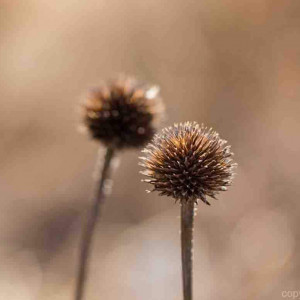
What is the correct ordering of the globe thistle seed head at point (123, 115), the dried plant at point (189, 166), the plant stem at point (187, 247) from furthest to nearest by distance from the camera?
the globe thistle seed head at point (123, 115) → the dried plant at point (189, 166) → the plant stem at point (187, 247)

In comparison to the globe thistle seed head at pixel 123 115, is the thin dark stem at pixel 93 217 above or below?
below

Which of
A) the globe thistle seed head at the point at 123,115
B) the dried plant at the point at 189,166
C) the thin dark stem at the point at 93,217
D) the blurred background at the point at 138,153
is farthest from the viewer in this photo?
the blurred background at the point at 138,153

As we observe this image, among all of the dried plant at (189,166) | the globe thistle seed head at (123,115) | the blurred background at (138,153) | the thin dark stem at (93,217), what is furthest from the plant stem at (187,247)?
the blurred background at (138,153)

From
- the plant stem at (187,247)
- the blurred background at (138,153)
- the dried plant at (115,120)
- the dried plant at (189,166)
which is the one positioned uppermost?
the blurred background at (138,153)

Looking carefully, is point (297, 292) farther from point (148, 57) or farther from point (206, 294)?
point (148, 57)

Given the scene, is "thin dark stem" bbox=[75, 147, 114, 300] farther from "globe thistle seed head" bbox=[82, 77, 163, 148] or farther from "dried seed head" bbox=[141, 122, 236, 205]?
"dried seed head" bbox=[141, 122, 236, 205]

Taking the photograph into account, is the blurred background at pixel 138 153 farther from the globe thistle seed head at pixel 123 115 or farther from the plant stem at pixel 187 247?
the plant stem at pixel 187 247

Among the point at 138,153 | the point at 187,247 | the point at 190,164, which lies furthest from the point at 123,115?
the point at 138,153
